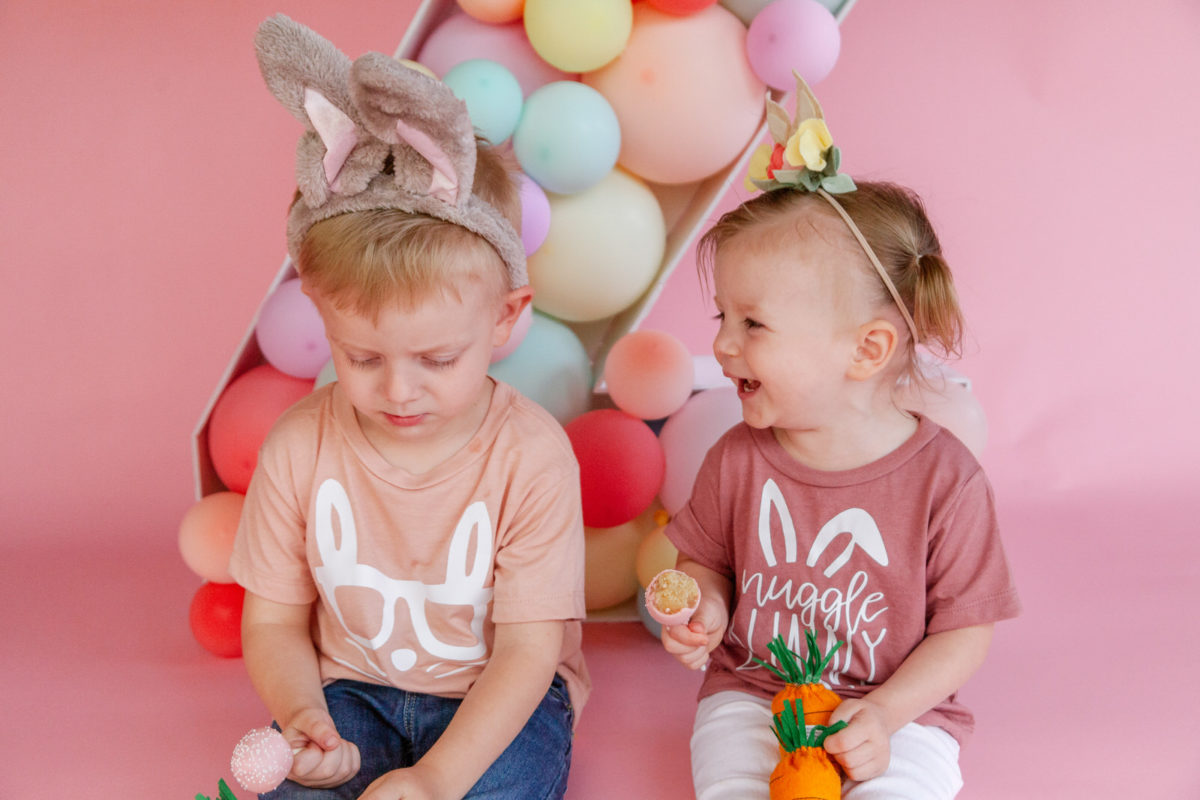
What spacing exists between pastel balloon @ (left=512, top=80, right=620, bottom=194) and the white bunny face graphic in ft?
2.00

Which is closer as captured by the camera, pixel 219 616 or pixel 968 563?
pixel 968 563

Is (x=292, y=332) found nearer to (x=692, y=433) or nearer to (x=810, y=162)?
(x=692, y=433)

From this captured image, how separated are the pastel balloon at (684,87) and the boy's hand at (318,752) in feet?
3.33

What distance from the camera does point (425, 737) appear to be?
1.30 m

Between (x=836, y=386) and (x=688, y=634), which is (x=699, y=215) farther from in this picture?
(x=688, y=634)

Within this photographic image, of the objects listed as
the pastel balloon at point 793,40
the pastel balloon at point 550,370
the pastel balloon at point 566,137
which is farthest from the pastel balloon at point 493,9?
the pastel balloon at point 550,370

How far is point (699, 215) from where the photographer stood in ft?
5.92

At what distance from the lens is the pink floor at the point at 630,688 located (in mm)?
1470

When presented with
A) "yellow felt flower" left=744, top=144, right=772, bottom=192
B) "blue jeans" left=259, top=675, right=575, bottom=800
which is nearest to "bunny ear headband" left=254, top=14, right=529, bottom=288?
"yellow felt flower" left=744, top=144, right=772, bottom=192

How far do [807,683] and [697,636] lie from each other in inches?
5.6

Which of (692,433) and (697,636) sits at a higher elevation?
(692,433)

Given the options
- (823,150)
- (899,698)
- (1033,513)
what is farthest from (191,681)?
(1033,513)

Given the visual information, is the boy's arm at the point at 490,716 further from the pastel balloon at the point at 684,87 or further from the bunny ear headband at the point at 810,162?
the pastel balloon at the point at 684,87

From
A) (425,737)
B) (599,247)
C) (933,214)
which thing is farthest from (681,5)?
(425,737)
